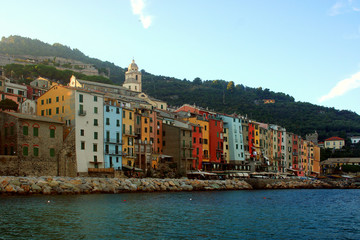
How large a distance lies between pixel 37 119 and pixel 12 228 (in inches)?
1163

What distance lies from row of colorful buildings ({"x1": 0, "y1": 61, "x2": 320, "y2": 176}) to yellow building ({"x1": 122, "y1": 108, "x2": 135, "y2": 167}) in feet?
0.21

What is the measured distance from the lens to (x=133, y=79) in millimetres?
131250

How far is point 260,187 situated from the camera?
274 ft

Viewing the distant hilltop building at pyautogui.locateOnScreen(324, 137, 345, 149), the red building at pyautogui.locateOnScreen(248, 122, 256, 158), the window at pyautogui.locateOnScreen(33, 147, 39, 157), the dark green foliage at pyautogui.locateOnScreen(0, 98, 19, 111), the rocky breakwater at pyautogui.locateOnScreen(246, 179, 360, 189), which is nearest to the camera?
the window at pyautogui.locateOnScreen(33, 147, 39, 157)

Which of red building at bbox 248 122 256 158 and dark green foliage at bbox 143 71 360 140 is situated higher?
dark green foliage at bbox 143 71 360 140

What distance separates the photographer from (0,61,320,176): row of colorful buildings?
186 feet

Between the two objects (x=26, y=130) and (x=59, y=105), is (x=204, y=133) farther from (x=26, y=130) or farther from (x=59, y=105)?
(x=26, y=130)

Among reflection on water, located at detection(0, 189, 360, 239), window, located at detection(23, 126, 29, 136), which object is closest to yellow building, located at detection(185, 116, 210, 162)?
window, located at detection(23, 126, 29, 136)

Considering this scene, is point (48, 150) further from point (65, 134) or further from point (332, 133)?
point (332, 133)

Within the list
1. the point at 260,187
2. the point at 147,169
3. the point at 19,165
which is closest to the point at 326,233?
the point at 19,165

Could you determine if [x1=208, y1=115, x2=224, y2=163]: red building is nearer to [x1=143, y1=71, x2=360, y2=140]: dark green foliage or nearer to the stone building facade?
the stone building facade

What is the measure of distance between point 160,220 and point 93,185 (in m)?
22.6

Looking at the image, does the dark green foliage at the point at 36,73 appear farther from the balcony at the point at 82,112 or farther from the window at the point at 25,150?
the window at the point at 25,150

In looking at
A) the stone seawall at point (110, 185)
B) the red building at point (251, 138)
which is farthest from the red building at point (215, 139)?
the red building at point (251, 138)
